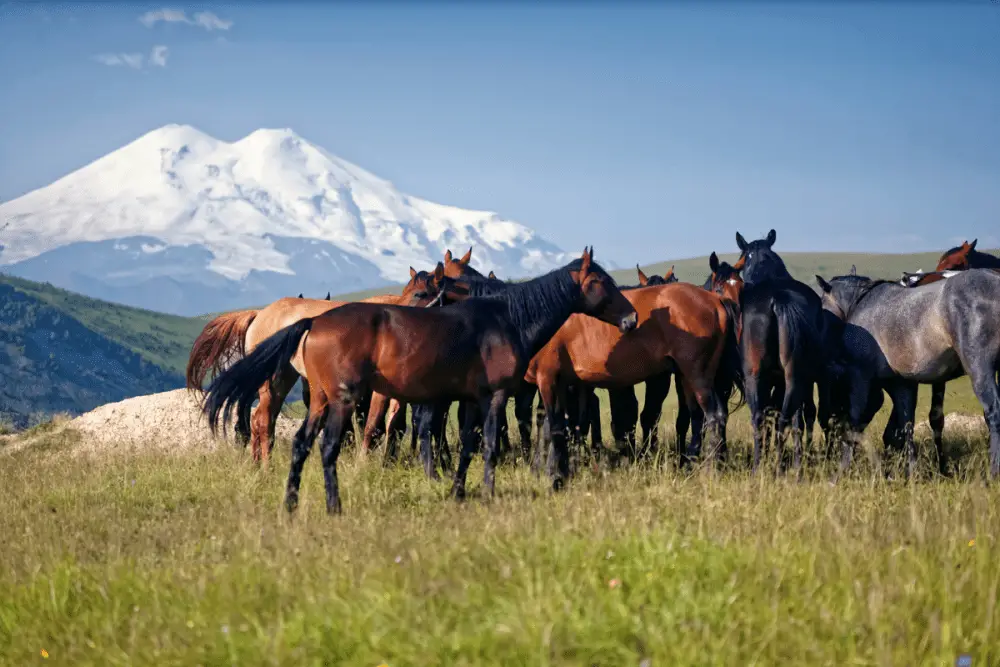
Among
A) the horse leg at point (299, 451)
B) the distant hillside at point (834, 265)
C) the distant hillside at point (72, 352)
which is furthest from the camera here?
the distant hillside at point (72, 352)

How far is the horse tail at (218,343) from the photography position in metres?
11.9

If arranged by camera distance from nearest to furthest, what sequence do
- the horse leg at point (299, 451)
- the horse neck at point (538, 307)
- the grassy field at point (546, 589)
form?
the grassy field at point (546, 589) → the horse leg at point (299, 451) → the horse neck at point (538, 307)

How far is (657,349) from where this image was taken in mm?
9961

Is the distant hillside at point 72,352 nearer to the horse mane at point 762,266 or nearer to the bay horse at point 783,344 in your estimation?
the horse mane at point 762,266

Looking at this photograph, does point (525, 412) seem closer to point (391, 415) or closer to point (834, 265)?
point (391, 415)

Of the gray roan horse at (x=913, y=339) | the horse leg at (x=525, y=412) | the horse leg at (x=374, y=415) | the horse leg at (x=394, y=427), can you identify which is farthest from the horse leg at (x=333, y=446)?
the gray roan horse at (x=913, y=339)

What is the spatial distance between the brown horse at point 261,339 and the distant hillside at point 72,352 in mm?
122841

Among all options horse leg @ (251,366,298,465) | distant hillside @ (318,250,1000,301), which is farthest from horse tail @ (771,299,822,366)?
distant hillside @ (318,250,1000,301)

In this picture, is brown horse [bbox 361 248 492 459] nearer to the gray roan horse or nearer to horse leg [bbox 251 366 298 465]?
horse leg [bbox 251 366 298 465]

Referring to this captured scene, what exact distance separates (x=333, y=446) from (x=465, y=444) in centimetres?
119

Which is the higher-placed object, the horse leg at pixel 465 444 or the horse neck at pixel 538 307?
the horse neck at pixel 538 307

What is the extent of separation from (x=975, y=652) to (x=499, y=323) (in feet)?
17.0

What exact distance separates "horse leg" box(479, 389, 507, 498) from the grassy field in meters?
1.30

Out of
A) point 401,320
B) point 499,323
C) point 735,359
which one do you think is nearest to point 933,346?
point 735,359
